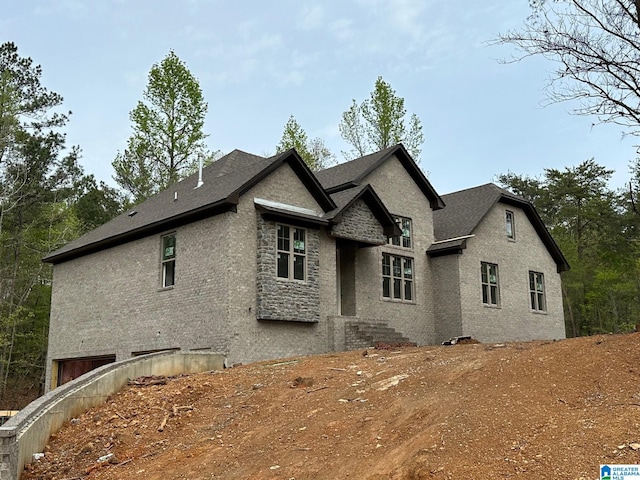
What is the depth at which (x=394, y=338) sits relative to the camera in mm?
19781

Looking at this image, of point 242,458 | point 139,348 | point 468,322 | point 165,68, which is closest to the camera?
point 242,458

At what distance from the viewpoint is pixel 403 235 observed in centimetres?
2309

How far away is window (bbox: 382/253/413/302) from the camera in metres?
22.0

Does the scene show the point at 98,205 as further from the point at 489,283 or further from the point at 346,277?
the point at 489,283

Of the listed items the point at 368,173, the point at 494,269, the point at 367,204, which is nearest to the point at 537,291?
the point at 494,269

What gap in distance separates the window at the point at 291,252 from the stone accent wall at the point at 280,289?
0.55 ft

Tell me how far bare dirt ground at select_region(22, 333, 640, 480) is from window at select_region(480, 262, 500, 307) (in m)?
12.2

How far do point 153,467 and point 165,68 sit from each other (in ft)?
89.3

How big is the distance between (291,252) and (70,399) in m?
7.99

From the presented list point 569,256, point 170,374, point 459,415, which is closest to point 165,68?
point 170,374

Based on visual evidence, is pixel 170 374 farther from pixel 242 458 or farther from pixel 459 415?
pixel 459 415

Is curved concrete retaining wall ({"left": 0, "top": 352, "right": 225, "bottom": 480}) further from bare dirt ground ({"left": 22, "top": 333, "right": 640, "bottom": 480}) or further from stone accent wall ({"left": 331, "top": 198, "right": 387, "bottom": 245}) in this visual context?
stone accent wall ({"left": 331, "top": 198, "right": 387, "bottom": 245})

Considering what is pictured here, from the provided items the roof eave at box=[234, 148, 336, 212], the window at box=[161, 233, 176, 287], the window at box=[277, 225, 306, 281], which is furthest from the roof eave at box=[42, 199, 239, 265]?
the window at box=[277, 225, 306, 281]

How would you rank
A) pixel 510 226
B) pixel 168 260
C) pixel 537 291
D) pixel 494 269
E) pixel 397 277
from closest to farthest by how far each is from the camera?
pixel 168 260 → pixel 397 277 → pixel 494 269 → pixel 510 226 → pixel 537 291
